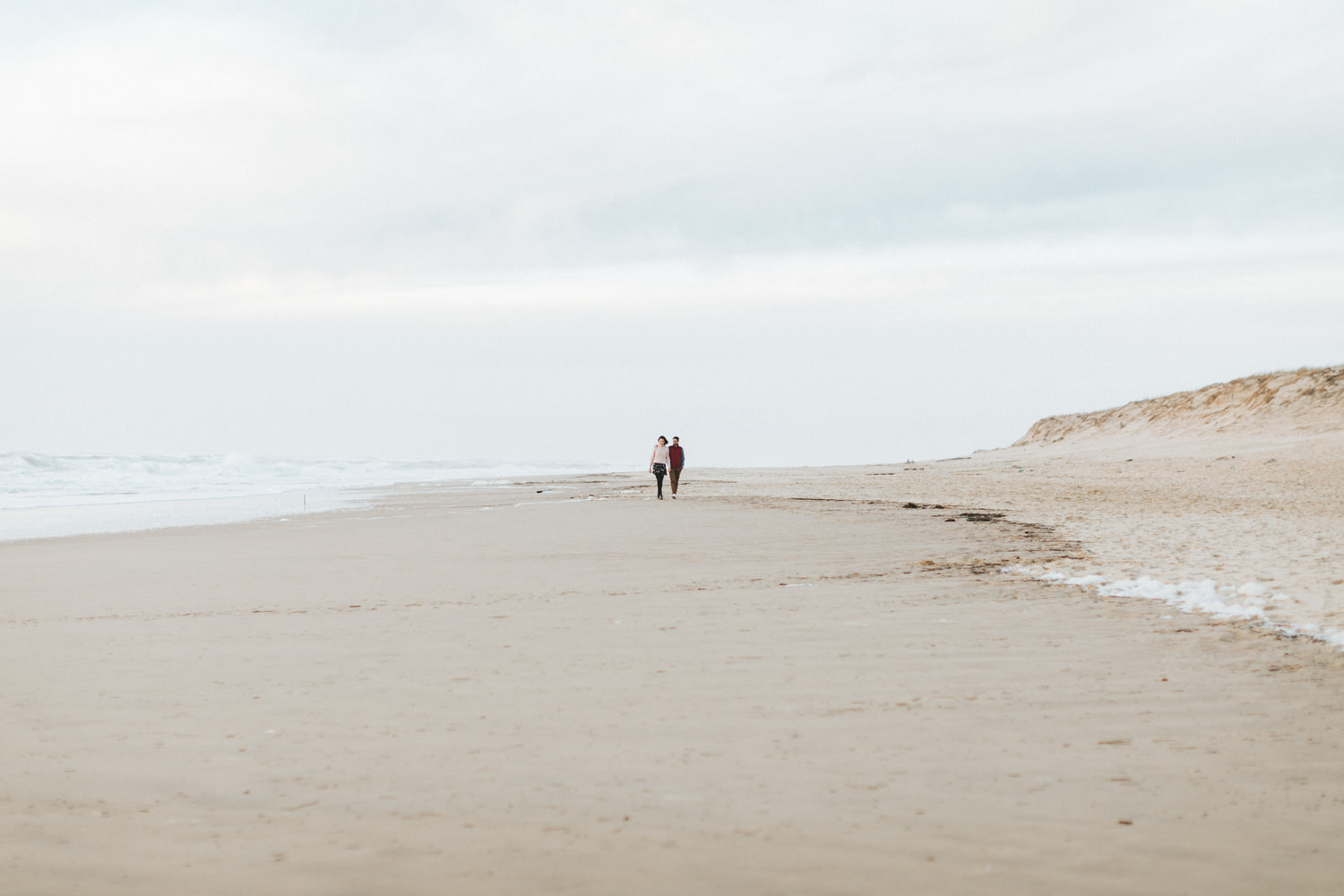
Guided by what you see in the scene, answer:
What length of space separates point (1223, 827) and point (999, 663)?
101 inches

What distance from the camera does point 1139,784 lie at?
4.22m

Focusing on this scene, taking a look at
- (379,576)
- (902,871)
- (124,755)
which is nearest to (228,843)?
(124,755)

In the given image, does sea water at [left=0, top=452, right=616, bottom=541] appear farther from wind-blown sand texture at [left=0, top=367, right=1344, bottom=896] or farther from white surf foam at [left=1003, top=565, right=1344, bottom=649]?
white surf foam at [left=1003, top=565, right=1344, bottom=649]

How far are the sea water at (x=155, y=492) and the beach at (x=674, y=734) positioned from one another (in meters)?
10.9

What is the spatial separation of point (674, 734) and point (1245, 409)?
51024 millimetres

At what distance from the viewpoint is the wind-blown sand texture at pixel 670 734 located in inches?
142

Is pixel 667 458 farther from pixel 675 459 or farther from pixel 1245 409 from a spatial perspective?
pixel 1245 409

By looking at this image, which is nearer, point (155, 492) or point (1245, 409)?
point (155, 492)

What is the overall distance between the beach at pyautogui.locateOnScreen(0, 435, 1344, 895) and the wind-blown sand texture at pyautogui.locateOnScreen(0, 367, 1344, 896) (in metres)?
0.02

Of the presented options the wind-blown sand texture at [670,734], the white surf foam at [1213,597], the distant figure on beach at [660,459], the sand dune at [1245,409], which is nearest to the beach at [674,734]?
the wind-blown sand texture at [670,734]

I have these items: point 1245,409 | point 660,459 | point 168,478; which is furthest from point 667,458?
point 1245,409

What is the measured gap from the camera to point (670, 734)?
4984 millimetres

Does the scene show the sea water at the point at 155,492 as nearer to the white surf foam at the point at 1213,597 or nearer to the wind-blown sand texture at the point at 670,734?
the wind-blown sand texture at the point at 670,734

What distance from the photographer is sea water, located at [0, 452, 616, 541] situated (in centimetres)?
2073
